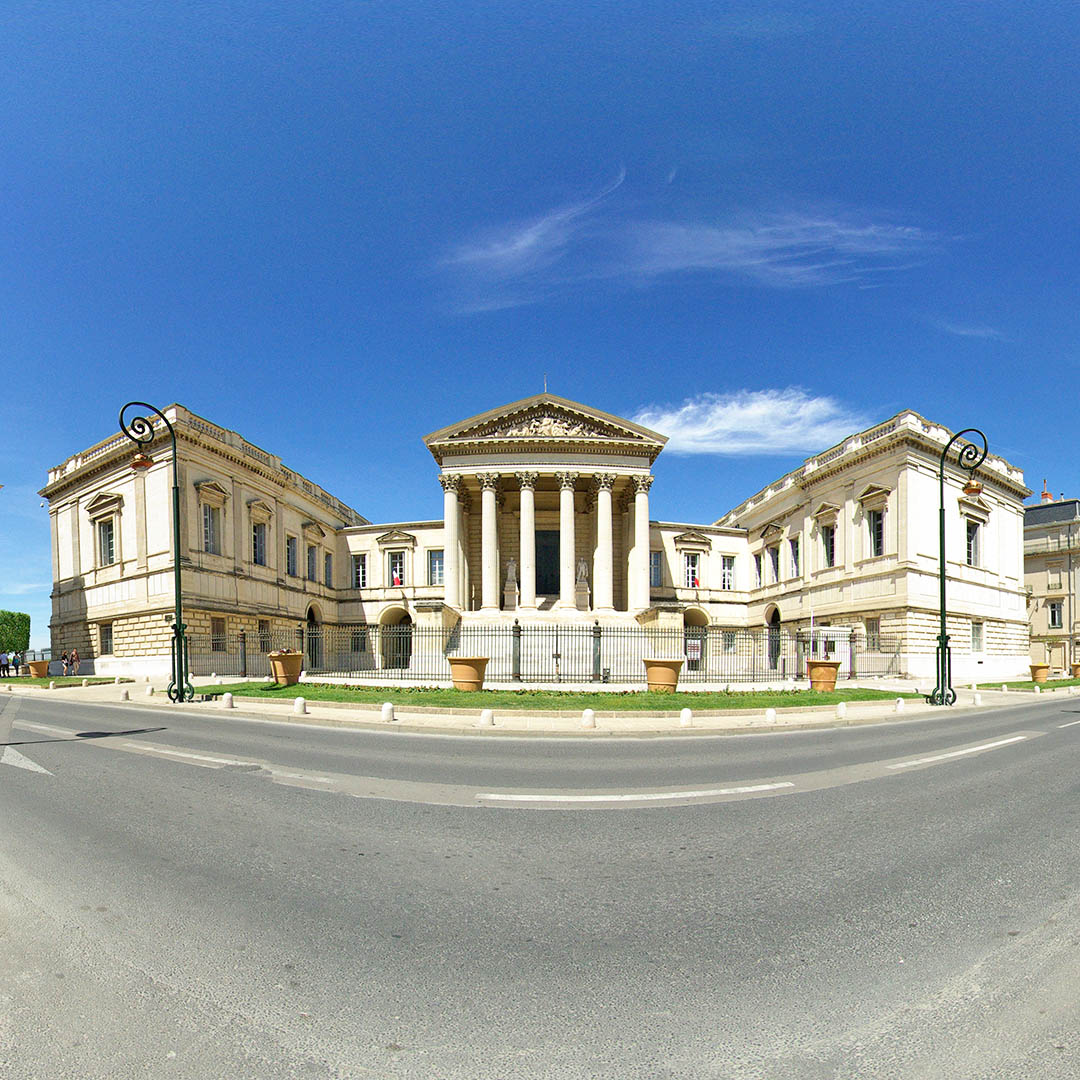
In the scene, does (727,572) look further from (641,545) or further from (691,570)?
(641,545)

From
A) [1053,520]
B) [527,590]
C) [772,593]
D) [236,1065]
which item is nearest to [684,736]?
[236,1065]

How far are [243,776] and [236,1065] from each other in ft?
20.0

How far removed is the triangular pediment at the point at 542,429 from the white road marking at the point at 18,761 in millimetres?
32394

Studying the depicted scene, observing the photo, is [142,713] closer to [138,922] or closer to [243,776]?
[243,776]

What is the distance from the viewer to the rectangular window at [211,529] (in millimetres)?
35031

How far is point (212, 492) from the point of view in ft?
116

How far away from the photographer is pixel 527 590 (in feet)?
129

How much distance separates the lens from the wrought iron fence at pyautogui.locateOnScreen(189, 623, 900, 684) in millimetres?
27062

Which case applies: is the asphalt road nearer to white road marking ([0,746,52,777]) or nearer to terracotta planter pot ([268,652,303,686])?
white road marking ([0,746,52,777])

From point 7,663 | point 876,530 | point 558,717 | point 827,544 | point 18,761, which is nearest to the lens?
point 18,761

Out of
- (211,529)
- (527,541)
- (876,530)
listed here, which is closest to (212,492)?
(211,529)

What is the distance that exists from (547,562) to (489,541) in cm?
819

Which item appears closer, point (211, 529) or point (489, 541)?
point (211, 529)

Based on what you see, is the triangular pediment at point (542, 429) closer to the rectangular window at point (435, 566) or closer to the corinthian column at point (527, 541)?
the corinthian column at point (527, 541)
